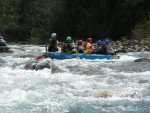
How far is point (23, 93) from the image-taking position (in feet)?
30.1

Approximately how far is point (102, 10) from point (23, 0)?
75.3 ft

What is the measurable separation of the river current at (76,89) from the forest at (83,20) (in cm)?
1487

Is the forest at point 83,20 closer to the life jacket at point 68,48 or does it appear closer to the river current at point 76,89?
the life jacket at point 68,48

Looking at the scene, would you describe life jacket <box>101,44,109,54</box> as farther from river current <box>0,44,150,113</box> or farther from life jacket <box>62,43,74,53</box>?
river current <box>0,44,150,113</box>

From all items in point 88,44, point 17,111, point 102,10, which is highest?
point 102,10

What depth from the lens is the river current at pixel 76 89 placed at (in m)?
7.99

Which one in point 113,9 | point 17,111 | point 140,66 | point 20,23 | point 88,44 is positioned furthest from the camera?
point 20,23

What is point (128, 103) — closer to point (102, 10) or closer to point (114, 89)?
point (114, 89)

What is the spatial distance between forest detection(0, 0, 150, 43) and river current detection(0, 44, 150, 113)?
48.8ft

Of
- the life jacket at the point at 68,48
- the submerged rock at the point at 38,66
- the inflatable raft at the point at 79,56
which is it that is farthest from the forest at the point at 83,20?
the submerged rock at the point at 38,66

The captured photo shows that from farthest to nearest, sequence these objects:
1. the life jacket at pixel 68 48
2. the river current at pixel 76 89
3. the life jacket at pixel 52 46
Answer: the life jacket at pixel 52 46, the life jacket at pixel 68 48, the river current at pixel 76 89

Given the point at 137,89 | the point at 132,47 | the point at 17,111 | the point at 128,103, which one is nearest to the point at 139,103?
the point at 128,103

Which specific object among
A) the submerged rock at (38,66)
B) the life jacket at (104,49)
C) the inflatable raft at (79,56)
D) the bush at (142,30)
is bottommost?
the submerged rock at (38,66)

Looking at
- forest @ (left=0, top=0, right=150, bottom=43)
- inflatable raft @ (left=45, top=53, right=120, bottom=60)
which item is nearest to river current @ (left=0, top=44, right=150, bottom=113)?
inflatable raft @ (left=45, top=53, right=120, bottom=60)
